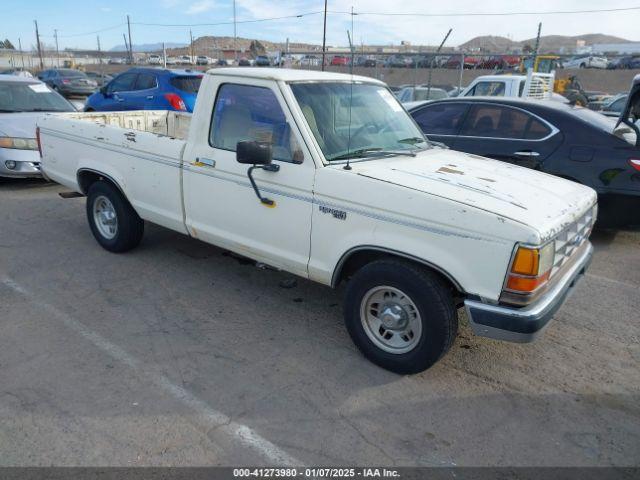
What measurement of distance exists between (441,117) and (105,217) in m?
4.62

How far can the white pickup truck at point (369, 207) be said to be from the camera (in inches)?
Answer: 118

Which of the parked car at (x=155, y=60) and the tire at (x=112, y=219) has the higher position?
the parked car at (x=155, y=60)

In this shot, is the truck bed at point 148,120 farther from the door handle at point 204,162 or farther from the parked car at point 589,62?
the parked car at point 589,62

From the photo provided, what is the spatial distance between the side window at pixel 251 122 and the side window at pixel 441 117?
3.74 metres

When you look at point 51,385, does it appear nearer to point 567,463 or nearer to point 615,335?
point 567,463

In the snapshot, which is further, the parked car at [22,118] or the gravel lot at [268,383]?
the parked car at [22,118]

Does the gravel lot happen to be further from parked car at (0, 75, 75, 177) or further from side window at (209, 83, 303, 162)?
parked car at (0, 75, 75, 177)

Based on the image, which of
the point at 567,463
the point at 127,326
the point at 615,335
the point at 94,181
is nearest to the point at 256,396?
the point at 127,326

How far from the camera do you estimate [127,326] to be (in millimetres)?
4059

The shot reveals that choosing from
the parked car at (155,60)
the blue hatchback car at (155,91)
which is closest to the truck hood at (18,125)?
the blue hatchback car at (155,91)

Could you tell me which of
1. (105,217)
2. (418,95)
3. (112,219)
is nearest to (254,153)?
(112,219)

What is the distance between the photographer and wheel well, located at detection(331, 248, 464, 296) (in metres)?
3.15

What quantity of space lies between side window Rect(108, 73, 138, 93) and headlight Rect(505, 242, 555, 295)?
434 inches

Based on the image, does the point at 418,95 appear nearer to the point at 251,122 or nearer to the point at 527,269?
the point at 251,122
